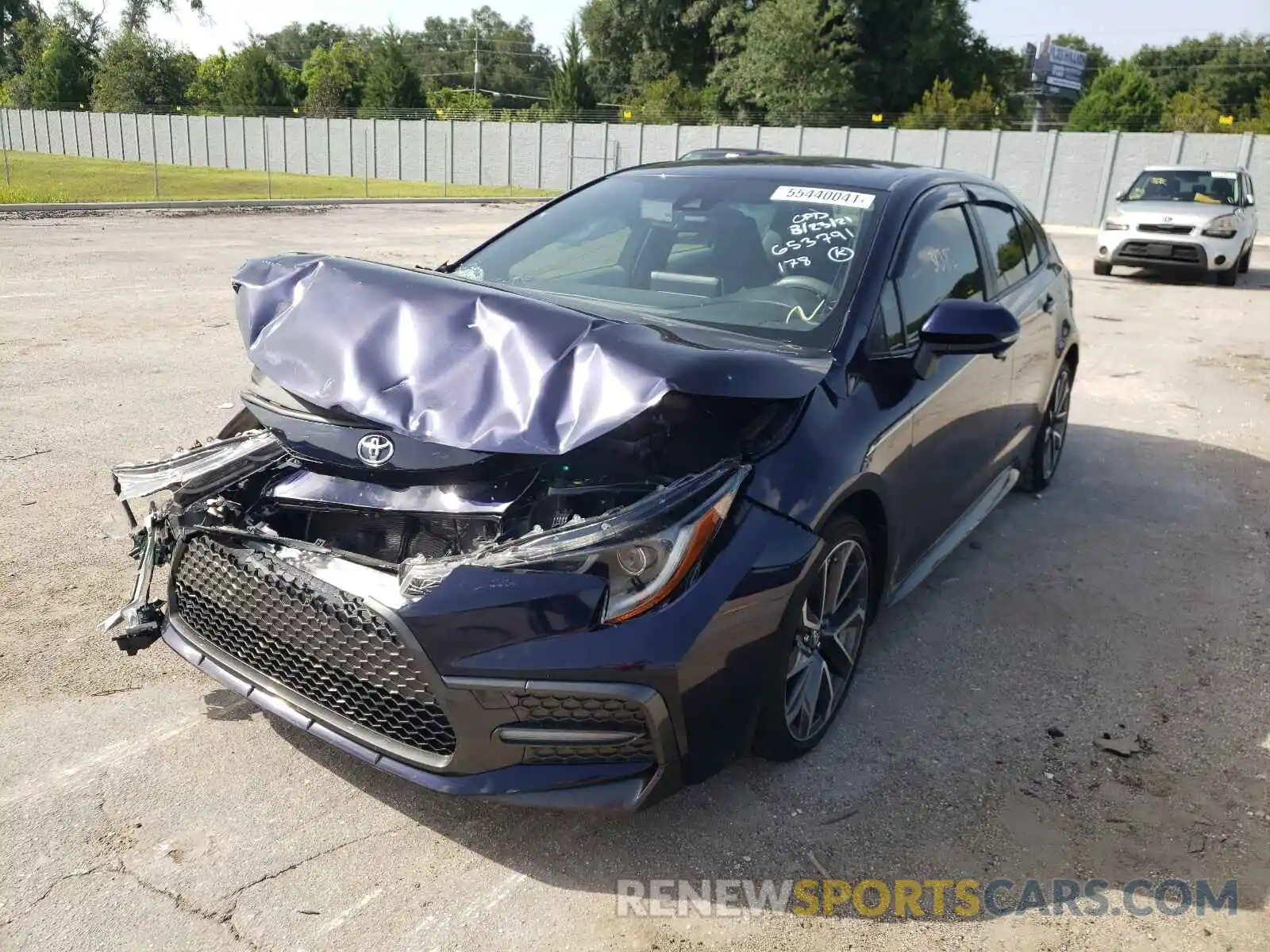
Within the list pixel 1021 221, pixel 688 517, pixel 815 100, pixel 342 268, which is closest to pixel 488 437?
pixel 688 517

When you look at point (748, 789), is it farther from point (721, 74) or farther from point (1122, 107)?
point (721, 74)

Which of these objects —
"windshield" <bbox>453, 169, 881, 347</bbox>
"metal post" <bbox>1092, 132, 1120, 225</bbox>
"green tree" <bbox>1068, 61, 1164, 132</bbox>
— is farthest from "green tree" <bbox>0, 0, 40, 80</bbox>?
"windshield" <bbox>453, 169, 881, 347</bbox>

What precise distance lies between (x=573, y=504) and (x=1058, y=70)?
73894 millimetres

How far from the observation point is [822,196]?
3.88 m

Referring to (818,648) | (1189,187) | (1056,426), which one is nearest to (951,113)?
(1189,187)

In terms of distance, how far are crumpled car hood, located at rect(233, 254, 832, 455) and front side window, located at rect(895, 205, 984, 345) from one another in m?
0.65

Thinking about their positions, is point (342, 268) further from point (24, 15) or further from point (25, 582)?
point (24, 15)

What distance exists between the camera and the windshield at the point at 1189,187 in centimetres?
1580

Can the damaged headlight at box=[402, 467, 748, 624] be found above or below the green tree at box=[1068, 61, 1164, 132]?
below

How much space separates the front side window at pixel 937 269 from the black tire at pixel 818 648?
0.86 m

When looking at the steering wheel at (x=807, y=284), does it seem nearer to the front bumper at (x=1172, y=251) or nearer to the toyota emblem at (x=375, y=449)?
the toyota emblem at (x=375, y=449)

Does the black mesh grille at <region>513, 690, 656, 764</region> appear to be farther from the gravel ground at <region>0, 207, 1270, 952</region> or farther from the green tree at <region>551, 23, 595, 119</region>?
the green tree at <region>551, 23, 595, 119</region>

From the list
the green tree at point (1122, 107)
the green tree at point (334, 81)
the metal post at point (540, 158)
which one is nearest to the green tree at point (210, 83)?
the green tree at point (334, 81)

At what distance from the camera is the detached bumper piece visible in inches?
95.0
